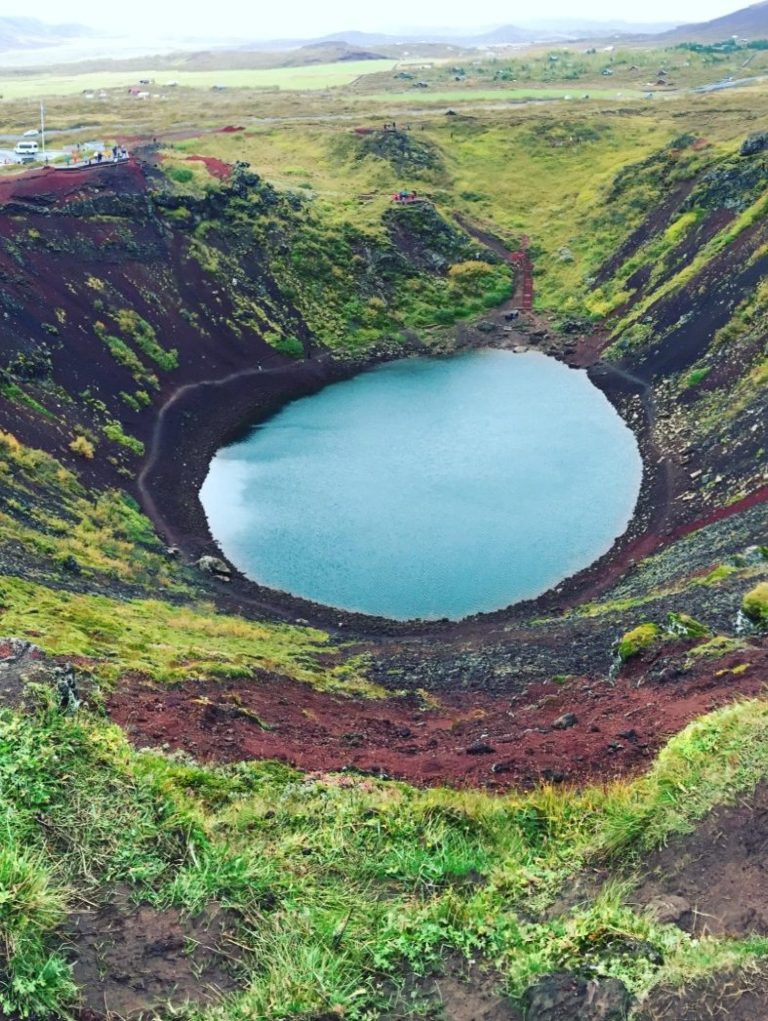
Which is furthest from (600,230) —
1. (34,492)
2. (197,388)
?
(34,492)

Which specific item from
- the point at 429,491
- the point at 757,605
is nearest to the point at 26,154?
the point at 429,491

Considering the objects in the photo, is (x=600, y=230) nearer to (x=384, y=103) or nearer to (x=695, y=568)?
(x=695, y=568)

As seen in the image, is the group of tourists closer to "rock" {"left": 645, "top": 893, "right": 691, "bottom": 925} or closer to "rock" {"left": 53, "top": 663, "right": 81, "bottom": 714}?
"rock" {"left": 53, "top": 663, "right": 81, "bottom": 714}

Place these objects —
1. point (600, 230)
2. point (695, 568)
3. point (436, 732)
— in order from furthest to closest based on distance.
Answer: point (600, 230) → point (695, 568) → point (436, 732)

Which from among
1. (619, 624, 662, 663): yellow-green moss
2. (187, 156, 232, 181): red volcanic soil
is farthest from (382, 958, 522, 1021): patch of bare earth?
(187, 156, 232, 181): red volcanic soil

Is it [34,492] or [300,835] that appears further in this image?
[34,492]

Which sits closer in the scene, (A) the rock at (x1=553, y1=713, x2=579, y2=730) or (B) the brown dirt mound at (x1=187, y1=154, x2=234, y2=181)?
(A) the rock at (x1=553, y1=713, x2=579, y2=730)

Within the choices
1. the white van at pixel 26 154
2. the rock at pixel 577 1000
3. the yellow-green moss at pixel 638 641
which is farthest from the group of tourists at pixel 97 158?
the rock at pixel 577 1000
